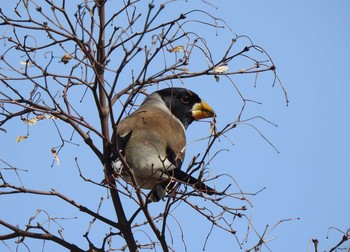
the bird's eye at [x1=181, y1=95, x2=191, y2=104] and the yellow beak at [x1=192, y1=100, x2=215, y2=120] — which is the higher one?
the bird's eye at [x1=181, y1=95, x2=191, y2=104]

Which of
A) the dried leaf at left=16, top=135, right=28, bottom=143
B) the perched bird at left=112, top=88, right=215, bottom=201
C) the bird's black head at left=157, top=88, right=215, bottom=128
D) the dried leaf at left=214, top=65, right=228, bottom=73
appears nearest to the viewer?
the dried leaf at left=214, top=65, right=228, bottom=73

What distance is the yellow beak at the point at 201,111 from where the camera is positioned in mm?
5984

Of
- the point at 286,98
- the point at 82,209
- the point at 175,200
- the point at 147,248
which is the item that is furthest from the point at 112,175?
the point at 286,98

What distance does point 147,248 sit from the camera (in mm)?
4086

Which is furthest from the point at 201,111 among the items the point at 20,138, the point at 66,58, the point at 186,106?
the point at 66,58

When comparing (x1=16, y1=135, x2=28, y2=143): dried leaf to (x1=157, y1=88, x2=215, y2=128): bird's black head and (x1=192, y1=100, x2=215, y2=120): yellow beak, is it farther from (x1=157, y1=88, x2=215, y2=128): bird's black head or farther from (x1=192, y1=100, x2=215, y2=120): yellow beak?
(x1=192, y1=100, x2=215, y2=120): yellow beak

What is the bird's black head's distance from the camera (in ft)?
19.5

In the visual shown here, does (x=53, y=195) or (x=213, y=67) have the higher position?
(x=213, y=67)

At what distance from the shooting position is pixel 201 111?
237 inches

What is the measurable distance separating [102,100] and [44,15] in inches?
26.6

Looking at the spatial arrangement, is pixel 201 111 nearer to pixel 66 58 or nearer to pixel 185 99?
pixel 185 99

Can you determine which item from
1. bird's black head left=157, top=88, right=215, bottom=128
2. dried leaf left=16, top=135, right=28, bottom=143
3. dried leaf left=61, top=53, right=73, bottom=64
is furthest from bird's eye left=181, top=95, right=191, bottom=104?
dried leaf left=61, top=53, right=73, bottom=64

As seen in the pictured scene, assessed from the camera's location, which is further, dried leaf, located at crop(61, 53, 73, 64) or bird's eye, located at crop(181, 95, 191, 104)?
bird's eye, located at crop(181, 95, 191, 104)

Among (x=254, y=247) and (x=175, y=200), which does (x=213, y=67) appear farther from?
(x=254, y=247)
